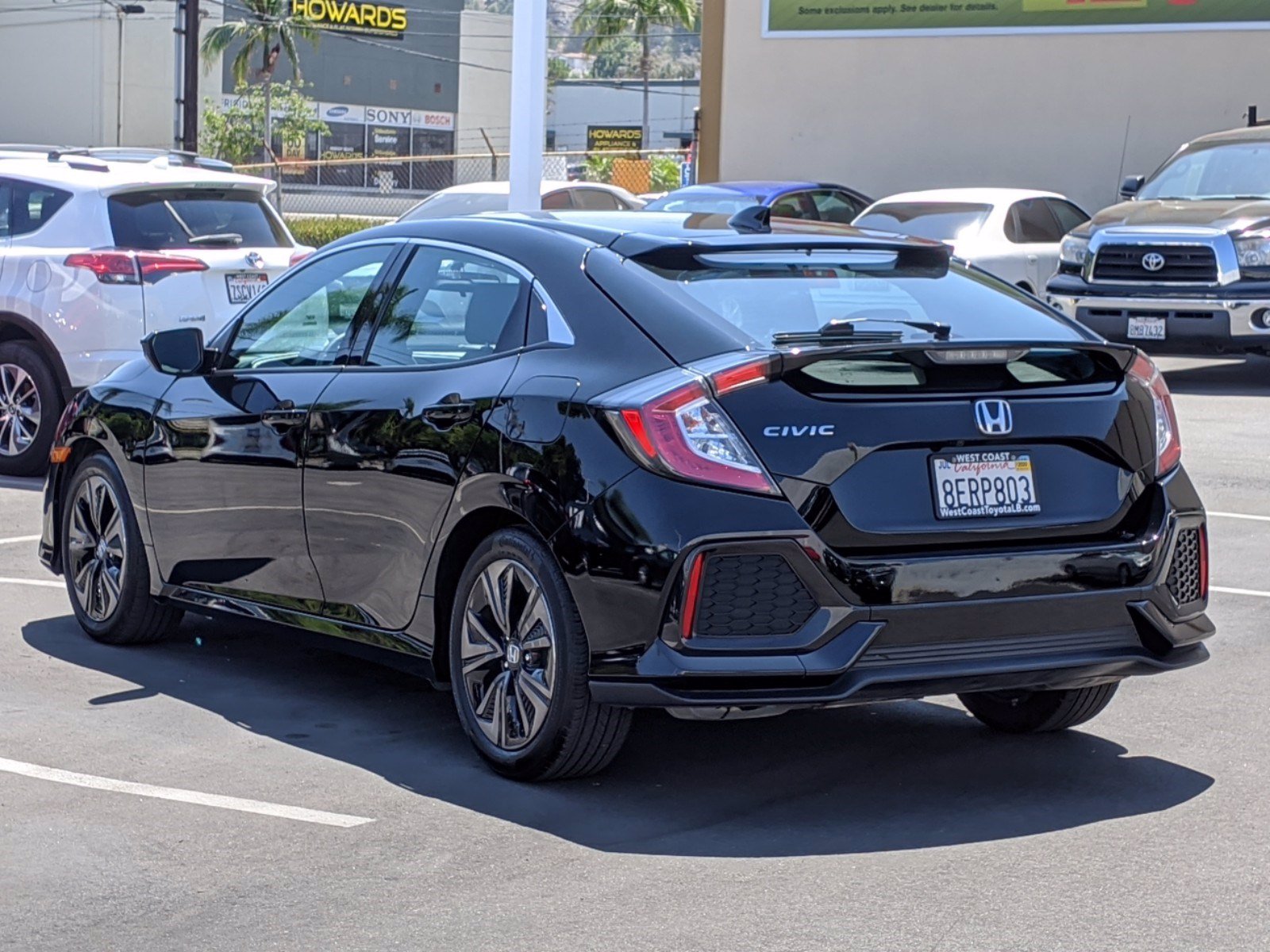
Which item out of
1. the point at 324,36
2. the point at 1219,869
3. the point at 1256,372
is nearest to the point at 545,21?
the point at 1256,372

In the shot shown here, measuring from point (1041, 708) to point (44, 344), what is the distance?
7.40 metres

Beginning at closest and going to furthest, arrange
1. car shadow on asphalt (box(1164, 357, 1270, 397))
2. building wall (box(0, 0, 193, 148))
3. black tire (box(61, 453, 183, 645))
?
black tire (box(61, 453, 183, 645)) → car shadow on asphalt (box(1164, 357, 1270, 397)) → building wall (box(0, 0, 193, 148))

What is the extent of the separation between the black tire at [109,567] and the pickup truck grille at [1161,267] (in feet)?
35.7

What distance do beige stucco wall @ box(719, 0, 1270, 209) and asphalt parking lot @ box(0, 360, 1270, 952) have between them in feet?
64.7

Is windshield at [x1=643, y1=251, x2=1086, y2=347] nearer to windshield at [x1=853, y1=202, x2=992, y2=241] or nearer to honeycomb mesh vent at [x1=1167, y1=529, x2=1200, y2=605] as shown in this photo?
honeycomb mesh vent at [x1=1167, y1=529, x2=1200, y2=605]

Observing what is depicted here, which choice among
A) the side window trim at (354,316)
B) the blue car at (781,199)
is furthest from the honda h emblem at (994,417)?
the blue car at (781,199)

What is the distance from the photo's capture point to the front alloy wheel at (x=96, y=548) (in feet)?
24.0

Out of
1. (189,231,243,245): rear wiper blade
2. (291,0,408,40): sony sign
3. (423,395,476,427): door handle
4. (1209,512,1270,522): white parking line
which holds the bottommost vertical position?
(1209,512,1270,522): white parking line

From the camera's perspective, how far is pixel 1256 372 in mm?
18188

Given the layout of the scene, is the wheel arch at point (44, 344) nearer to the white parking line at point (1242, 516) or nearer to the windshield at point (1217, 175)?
the white parking line at point (1242, 516)

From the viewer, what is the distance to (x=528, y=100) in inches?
552

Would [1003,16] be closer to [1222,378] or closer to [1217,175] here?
[1217,175]

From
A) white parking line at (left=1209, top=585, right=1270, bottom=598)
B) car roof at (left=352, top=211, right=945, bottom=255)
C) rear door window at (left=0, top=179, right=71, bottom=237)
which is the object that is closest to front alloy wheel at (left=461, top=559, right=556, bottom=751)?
car roof at (left=352, top=211, right=945, bottom=255)

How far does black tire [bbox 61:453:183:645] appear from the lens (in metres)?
7.21
